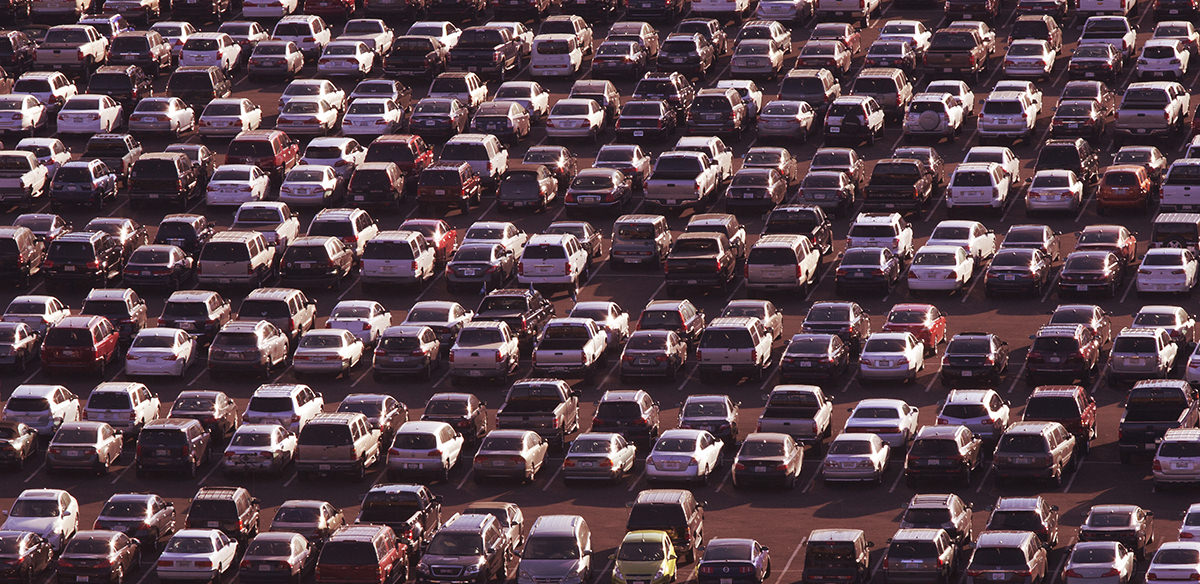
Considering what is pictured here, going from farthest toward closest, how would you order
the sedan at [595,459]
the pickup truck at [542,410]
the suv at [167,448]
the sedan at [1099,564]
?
the pickup truck at [542,410] < the suv at [167,448] < the sedan at [595,459] < the sedan at [1099,564]

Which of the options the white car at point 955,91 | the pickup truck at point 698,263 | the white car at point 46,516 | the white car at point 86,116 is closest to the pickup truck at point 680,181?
the pickup truck at point 698,263

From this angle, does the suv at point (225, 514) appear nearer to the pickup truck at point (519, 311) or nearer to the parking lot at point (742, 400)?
the parking lot at point (742, 400)

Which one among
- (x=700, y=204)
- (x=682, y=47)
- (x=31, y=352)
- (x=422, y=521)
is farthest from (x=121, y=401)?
(x=682, y=47)

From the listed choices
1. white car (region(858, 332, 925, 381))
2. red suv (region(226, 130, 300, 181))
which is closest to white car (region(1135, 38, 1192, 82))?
white car (region(858, 332, 925, 381))

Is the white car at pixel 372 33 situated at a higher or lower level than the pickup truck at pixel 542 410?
higher

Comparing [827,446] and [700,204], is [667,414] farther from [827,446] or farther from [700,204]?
[700,204]

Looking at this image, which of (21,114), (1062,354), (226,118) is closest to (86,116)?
(21,114)

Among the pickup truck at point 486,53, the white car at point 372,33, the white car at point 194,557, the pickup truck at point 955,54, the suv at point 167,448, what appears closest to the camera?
the white car at point 194,557

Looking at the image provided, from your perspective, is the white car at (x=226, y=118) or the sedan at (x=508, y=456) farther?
the white car at (x=226, y=118)
